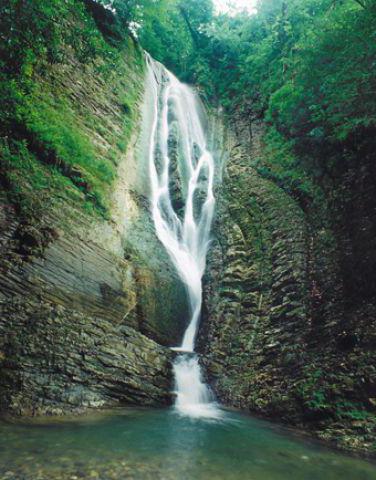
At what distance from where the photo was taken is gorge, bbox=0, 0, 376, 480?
4488 millimetres

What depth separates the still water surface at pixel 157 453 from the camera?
310 centimetres

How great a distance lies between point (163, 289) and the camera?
8.95 metres

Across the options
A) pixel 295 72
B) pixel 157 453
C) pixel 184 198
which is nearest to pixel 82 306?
pixel 157 453

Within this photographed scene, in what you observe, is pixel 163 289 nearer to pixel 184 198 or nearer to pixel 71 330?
pixel 71 330

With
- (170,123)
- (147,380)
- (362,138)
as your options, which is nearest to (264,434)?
(147,380)

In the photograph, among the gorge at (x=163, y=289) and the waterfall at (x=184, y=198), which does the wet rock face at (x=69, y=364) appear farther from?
the waterfall at (x=184, y=198)

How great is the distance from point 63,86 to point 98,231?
516 cm

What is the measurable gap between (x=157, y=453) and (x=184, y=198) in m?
9.73

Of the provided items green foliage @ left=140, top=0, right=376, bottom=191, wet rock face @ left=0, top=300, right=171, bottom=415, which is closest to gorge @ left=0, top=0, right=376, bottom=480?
wet rock face @ left=0, top=300, right=171, bottom=415

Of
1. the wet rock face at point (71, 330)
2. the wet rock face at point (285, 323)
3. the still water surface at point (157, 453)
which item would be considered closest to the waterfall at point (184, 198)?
the wet rock face at point (285, 323)

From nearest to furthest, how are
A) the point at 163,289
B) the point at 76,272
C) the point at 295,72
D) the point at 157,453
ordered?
the point at 157,453
the point at 76,272
the point at 163,289
the point at 295,72

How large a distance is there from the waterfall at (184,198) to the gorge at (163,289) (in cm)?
9

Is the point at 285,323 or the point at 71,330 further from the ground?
the point at 285,323

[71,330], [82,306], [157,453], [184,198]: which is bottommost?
[157,453]
